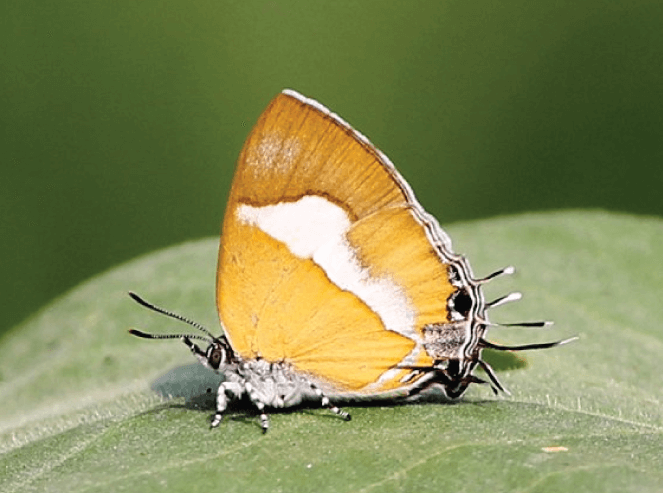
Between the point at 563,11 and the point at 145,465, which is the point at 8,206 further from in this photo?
the point at 145,465

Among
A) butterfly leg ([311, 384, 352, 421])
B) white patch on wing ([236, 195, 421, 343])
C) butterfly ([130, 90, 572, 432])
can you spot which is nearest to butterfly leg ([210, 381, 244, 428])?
butterfly ([130, 90, 572, 432])

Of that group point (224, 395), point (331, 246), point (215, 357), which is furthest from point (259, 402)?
point (331, 246)

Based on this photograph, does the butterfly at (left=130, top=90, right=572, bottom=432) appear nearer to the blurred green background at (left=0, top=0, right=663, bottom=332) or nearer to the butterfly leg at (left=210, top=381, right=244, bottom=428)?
the butterfly leg at (left=210, top=381, right=244, bottom=428)

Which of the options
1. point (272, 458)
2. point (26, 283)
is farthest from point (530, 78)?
point (272, 458)

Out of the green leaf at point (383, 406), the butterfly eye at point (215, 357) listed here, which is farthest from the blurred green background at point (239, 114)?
the butterfly eye at point (215, 357)

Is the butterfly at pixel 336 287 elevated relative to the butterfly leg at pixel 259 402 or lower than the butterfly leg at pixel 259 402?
elevated

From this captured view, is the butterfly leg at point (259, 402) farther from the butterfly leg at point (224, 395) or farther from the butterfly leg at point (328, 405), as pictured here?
the butterfly leg at point (328, 405)

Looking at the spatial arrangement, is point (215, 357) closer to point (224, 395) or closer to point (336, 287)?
point (224, 395)
